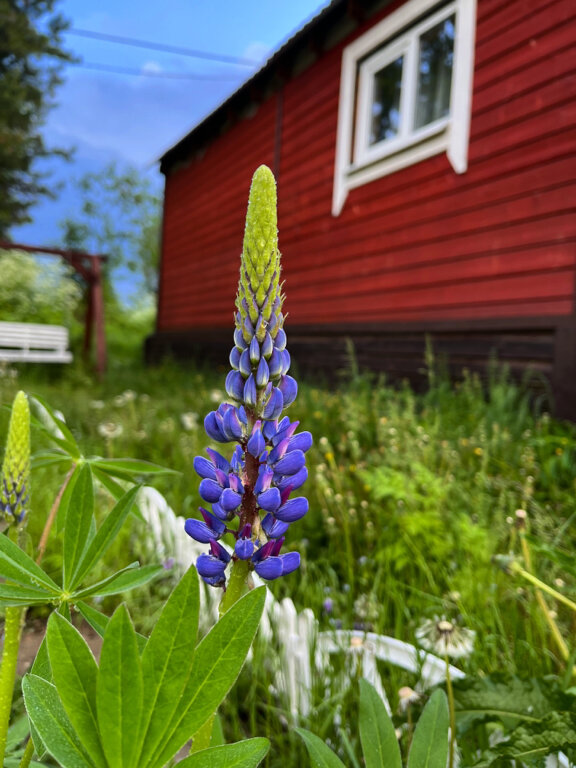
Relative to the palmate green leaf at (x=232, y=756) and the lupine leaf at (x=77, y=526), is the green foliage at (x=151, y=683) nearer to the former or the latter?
the palmate green leaf at (x=232, y=756)

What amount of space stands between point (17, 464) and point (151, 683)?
1.29ft

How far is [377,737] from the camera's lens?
769mm

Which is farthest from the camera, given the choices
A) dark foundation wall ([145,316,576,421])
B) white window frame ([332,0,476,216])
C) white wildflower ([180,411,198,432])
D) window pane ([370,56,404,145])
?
window pane ([370,56,404,145])

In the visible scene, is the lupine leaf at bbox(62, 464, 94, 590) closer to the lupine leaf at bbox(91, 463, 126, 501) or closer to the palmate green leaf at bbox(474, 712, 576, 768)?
the lupine leaf at bbox(91, 463, 126, 501)

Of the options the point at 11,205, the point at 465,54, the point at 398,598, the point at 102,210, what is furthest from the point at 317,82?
the point at 102,210

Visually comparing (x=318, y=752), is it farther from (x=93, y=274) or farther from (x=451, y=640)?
(x=93, y=274)

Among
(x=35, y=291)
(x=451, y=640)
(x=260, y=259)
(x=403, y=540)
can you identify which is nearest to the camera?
(x=260, y=259)

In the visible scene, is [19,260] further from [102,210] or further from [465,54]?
[102,210]

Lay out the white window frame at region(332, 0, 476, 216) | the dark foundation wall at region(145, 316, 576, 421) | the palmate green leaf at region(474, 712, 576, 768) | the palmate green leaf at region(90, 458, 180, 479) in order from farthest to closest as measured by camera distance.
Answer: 1. the white window frame at region(332, 0, 476, 216)
2. the dark foundation wall at region(145, 316, 576, 421)
3. the palmate green leaf at region(90, 458, 180, 479)
4. the palmate green leaf at region(474, 712, 576, 768)

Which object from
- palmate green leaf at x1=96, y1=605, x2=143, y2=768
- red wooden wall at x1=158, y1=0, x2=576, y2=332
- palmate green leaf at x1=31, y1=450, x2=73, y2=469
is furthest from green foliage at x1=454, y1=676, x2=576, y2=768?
red wooden wall at x1=158, y1=0, x2=576, y2=332

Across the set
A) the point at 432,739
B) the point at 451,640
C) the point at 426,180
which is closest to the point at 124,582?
the point at 432,739

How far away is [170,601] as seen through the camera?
0.58 metres

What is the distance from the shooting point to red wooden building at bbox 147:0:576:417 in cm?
530

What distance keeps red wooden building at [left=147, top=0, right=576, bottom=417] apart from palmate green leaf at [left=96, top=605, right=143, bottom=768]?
15.8 feet
